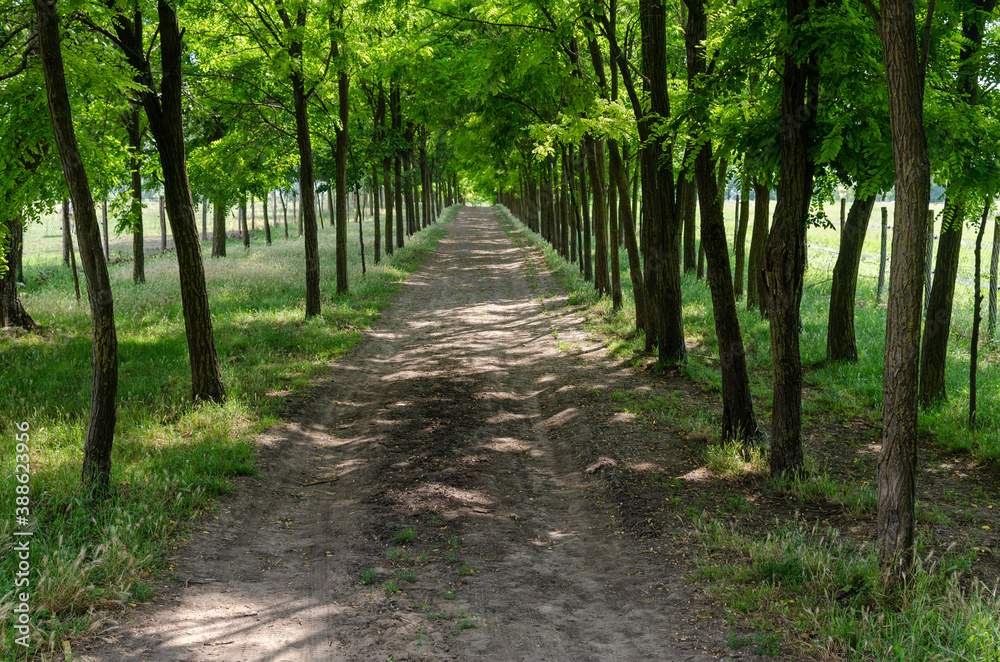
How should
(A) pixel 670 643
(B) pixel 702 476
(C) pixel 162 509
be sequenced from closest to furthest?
(A) pixel 670 643, (C) pixel 162 509, (B) pixel 702 476

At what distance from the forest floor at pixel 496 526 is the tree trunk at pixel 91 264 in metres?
1.24

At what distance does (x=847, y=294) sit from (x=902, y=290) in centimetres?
793

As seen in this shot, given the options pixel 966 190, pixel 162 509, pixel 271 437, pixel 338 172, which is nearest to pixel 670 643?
pixel 162 509

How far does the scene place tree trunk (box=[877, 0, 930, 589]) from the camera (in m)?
4.35

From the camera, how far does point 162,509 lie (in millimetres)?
6305

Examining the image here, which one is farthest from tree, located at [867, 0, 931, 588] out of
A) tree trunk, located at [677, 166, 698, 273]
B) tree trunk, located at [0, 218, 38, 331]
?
tree trunk, located at [0, 218, 38, 331]

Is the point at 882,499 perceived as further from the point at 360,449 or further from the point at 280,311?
the point at 280,311

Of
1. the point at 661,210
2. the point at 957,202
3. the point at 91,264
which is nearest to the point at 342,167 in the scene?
the point at 661,210

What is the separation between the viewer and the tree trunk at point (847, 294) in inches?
457

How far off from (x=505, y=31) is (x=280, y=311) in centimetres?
885

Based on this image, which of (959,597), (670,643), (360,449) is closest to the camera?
(959,597)

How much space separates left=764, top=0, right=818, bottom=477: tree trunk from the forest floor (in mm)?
641

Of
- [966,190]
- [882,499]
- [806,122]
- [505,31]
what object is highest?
[505,31]

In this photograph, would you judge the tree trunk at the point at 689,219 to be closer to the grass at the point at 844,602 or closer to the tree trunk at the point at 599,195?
the tree trunk at the point at 599,195
